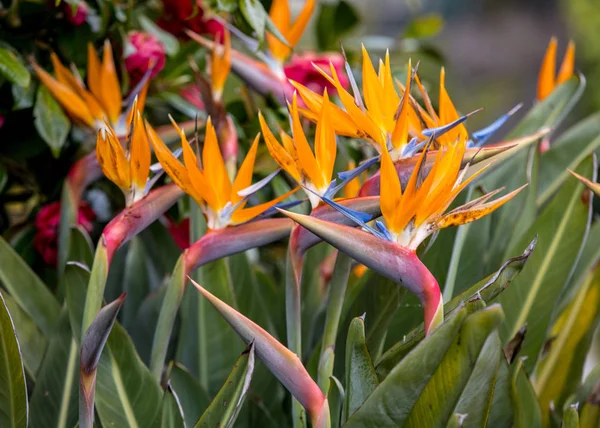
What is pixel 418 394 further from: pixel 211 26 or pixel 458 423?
pixel 211 26

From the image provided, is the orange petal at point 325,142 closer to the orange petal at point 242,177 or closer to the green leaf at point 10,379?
the orange petal at point 242,177

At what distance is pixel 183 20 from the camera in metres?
0.87

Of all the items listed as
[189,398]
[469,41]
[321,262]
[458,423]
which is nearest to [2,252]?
[189,398]

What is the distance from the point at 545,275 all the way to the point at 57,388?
47 centimetres

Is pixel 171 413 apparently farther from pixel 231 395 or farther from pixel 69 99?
pixel 69 99

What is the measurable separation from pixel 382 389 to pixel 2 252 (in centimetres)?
41

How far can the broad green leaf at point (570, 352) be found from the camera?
2.38 feet

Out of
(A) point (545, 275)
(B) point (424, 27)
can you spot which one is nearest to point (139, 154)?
(A) point (545, 275)

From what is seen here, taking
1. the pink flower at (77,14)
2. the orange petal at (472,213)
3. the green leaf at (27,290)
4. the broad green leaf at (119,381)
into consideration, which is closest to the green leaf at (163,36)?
the pink flower at (77,14)

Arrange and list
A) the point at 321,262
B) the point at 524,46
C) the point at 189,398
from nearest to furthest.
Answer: the point at 189,398 < the point at 321,262 < the point at 524,46

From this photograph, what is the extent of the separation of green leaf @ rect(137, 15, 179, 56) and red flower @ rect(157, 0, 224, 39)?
0.06 feet

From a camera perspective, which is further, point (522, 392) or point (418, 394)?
point (522, 392)

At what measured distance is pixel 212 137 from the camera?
50 centimetres

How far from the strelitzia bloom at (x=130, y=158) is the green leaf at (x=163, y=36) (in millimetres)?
384
